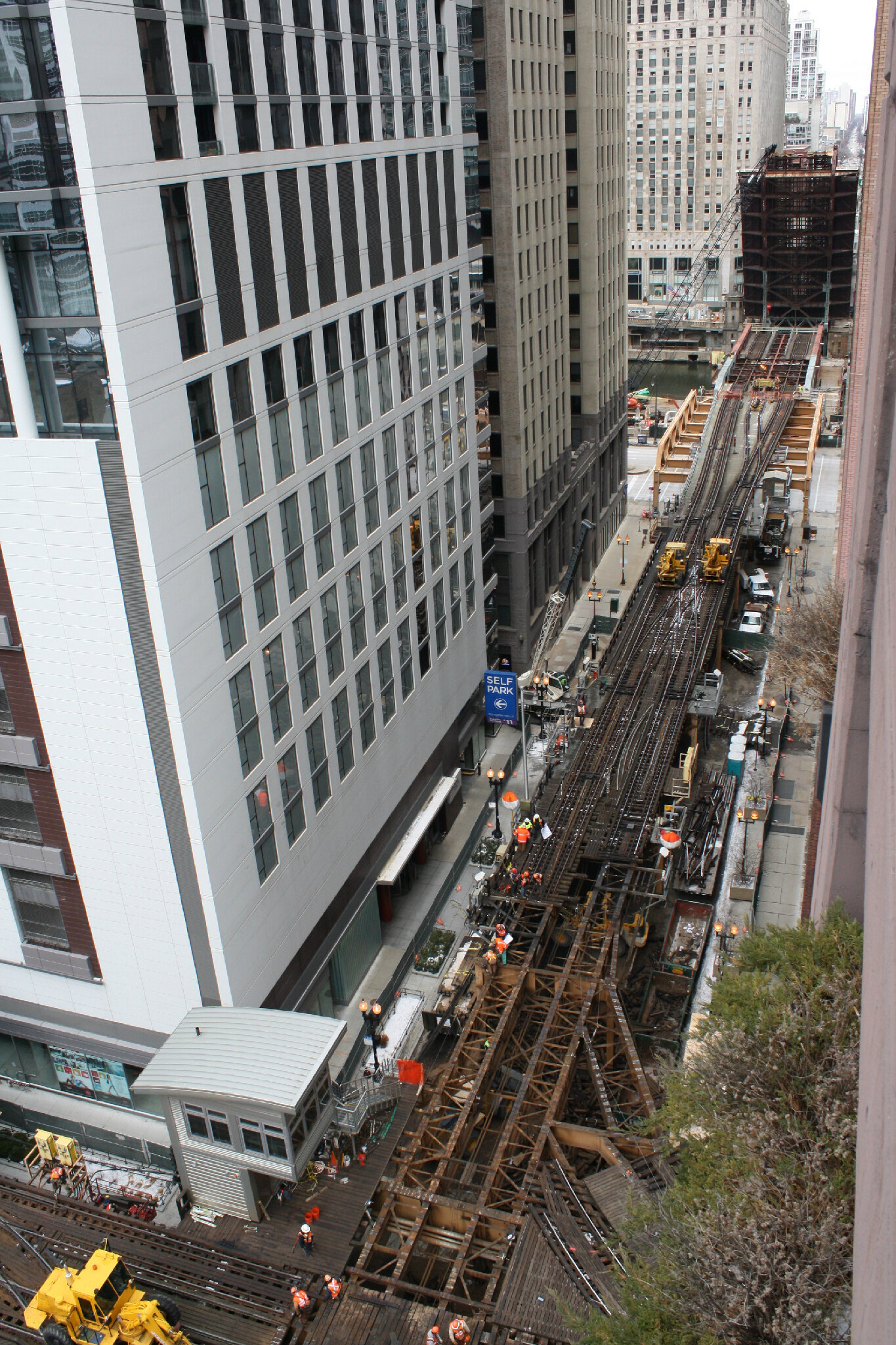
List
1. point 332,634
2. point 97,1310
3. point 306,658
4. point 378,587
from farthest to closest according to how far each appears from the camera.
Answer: point 378,587, point 332,634, point 306,658, point 97,1310

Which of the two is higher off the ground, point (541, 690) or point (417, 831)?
point (417, 831)

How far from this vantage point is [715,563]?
7519 centimetres

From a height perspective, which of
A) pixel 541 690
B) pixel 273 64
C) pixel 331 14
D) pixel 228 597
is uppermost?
pixel 331 14

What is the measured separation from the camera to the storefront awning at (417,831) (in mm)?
44625

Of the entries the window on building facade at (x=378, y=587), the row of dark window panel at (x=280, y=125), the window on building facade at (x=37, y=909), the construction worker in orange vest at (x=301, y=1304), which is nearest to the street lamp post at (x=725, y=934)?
the window on building facade at (x=378, y=587)

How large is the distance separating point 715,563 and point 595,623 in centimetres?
958

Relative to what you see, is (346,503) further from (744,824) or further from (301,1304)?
(744,824)

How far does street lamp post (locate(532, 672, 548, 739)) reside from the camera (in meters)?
61.2

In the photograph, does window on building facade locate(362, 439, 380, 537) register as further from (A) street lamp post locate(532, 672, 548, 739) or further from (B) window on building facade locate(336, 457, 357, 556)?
(A) street lamp post locate(532, 672, 548, 739)

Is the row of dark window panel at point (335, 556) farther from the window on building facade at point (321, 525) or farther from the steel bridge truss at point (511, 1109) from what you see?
the steel bridge truss at point (511, 1109)

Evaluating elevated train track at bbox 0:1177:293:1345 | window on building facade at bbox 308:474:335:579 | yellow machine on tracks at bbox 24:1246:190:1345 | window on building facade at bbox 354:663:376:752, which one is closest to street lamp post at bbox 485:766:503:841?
window on building facade at bbox 354:663:376:752

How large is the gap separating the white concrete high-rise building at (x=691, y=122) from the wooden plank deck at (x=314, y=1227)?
166m

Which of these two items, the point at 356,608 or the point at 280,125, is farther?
the point at 356,608

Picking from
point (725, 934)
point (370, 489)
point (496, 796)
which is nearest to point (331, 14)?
point (370, 489)
